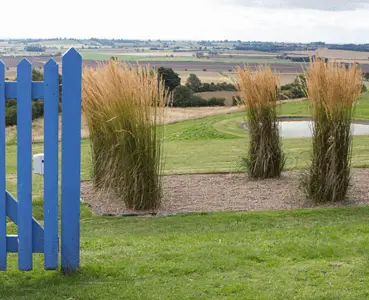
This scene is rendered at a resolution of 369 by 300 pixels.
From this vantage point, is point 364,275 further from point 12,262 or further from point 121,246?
point 12,262

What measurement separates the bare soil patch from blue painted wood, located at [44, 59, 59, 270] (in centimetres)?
334

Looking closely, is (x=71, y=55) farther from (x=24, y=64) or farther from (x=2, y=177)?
(x=2, y=177)

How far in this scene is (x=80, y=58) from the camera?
487 cm

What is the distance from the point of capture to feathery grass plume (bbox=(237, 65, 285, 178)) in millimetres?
9828

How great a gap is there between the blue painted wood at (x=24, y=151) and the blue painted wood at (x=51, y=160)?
0.11m

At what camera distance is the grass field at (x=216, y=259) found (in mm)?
4660

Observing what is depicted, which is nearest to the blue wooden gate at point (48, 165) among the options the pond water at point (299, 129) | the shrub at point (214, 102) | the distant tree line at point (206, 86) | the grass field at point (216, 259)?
the grass field at point (216, 259)

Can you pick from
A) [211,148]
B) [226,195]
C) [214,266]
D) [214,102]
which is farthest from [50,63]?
[214,102]

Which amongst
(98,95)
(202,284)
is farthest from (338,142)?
(202,284)

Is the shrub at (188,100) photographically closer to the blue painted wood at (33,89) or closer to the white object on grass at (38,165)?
the white object on grass at (38,165)

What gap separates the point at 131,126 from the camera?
802 cm

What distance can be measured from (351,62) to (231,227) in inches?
119

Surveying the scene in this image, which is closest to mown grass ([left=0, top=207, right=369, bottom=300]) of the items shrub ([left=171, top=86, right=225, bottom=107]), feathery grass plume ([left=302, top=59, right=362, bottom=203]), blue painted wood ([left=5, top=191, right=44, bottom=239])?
blue painted wood ([left=5, top=191, right=44, bottom=239])

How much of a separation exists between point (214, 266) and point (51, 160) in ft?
4.85
